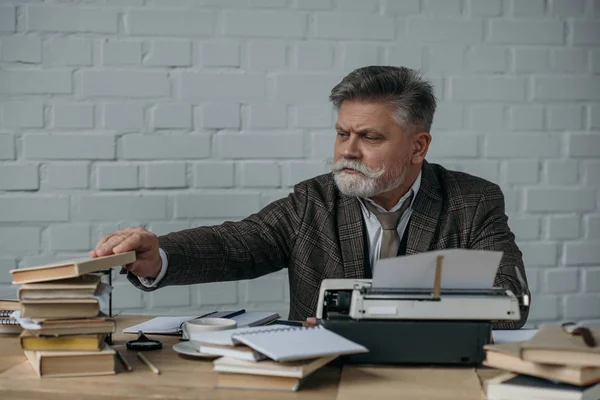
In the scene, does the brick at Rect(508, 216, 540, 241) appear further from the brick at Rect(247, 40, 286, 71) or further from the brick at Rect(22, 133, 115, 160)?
the brick at Rect(22, 133, 115, 160)

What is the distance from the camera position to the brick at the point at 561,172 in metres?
2.89

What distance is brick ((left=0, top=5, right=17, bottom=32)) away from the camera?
8.92 ft

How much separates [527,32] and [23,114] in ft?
5.97

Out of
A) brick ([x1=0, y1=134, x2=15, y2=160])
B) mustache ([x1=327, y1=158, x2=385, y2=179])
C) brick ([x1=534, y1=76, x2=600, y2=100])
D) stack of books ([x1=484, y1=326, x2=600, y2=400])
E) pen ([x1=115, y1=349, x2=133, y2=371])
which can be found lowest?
pen ([x1=115, y1=349, x2=133, y2=371])

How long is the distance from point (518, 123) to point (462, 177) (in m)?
0.58

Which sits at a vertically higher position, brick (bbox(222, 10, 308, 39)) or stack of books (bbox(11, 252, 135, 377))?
brick (bbox(222, 10, 308, 39))

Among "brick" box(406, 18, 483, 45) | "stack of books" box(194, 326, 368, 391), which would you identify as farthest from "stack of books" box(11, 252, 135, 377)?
"brick" box(406, 18, 483, 45)

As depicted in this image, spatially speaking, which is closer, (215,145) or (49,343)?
(49,343)

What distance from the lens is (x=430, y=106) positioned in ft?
8.00

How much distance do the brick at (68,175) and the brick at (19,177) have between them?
0.05m

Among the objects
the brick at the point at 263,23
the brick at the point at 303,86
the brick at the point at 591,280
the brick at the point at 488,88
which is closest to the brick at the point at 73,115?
the brick at the point at 263,23

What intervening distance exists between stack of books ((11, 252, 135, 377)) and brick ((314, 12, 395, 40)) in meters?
1.57

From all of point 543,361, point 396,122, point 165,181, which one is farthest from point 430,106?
point 543,361

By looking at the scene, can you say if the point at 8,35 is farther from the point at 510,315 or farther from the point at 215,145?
the point at 510,315
